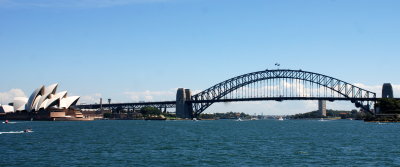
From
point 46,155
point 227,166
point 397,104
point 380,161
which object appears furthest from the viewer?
point 397,104

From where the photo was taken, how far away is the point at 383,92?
185m


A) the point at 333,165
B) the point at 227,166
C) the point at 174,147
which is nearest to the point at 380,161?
the point at 333,165

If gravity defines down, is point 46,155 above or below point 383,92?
below

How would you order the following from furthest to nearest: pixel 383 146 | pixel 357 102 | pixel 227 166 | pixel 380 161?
1. pixel 357 102
2. pixel 383 146
3. pixel 380 161
4. pixel 227 166

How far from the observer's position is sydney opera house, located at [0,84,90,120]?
544 ft

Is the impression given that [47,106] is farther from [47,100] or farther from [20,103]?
[20,103]

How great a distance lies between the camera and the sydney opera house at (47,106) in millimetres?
165750

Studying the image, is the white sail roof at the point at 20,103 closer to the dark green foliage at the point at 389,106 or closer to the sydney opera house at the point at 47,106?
the sydney opera house at the point at 47,106

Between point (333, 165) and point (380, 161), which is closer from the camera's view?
point (333, 165)

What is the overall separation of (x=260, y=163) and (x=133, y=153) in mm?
12372

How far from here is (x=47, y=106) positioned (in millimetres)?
166750

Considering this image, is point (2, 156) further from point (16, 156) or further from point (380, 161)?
point (380, 161)

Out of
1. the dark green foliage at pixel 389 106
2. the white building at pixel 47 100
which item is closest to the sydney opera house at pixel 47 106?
the white building at pixel 47 100

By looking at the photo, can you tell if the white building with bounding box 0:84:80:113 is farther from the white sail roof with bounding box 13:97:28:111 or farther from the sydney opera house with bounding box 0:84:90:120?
the white sail roof with bounding box 13:97:28:111
